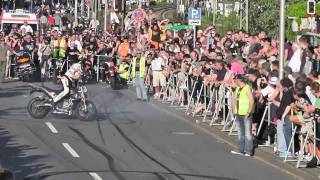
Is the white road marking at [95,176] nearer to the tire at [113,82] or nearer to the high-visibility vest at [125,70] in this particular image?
the tire at [113,82]

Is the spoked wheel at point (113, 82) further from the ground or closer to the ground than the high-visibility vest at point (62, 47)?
closer to the ground

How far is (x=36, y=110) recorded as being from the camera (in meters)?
22.8

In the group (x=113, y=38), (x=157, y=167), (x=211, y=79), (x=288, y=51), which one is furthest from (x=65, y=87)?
(x=113, y=38)

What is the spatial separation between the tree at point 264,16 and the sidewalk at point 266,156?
16.8 metres

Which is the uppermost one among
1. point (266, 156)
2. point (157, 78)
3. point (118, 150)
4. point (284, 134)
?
point (157, 78)

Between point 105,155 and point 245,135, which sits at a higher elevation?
point 245,135

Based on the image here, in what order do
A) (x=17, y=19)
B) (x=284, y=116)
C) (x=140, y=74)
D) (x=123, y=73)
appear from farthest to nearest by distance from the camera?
(x=17, y=19)
(x=123, y=73)
(x=140, y=74)
(x=284, y=116)

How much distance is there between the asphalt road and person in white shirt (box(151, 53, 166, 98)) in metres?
3.24

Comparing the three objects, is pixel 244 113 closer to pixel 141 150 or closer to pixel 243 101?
pixel 243 101

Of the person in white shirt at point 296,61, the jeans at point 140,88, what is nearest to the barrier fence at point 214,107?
the jeans at point 140,88

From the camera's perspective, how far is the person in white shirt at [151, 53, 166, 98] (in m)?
28.9

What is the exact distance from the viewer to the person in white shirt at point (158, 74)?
2888cm

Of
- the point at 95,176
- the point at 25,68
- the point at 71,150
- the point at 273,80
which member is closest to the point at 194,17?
the point at 25,68

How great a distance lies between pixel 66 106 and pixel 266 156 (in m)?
7.22
